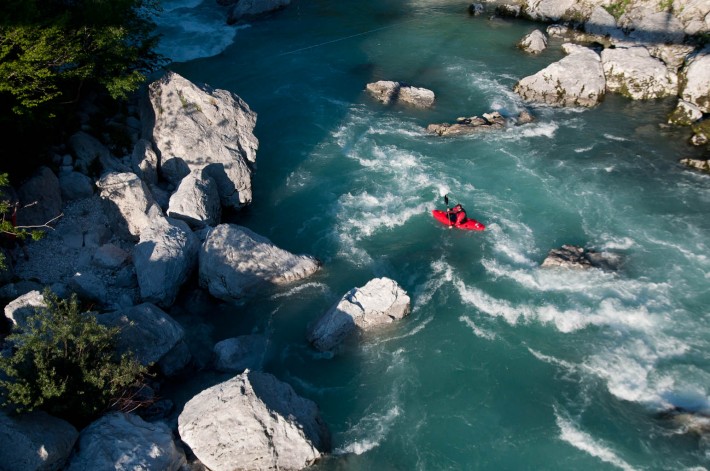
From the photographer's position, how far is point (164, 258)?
22.8 metres

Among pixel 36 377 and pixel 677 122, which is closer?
pixel 36 377

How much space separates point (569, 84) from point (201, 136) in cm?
2311

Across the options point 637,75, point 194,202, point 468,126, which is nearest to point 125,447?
point 194,202

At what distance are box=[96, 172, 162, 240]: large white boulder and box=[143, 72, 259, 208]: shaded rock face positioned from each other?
310cm

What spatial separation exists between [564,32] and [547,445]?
3489 cm

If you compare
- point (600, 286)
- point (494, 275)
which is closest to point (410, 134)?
point (494, 275)

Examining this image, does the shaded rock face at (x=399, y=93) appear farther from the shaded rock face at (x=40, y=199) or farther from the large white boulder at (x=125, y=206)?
the shaded rock face at (x=40, y=199)

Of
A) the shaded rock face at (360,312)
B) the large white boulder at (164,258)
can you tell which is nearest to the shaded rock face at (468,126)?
the shaded rock face at (360,312)

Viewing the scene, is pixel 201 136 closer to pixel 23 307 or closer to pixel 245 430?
pixel 23 307

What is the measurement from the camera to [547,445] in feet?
58.8

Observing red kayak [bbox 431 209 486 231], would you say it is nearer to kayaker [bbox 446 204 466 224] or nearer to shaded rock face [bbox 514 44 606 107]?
kayaker [bbox 446 204 466 224]

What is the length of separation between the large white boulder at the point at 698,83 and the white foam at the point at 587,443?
78.6 ft

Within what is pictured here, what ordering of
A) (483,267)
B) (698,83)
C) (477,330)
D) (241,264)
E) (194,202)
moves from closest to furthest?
(477,330)
(241,264)
(483,267)
(194,202)
(698,83)

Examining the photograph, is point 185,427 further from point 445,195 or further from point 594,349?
point 445,195
